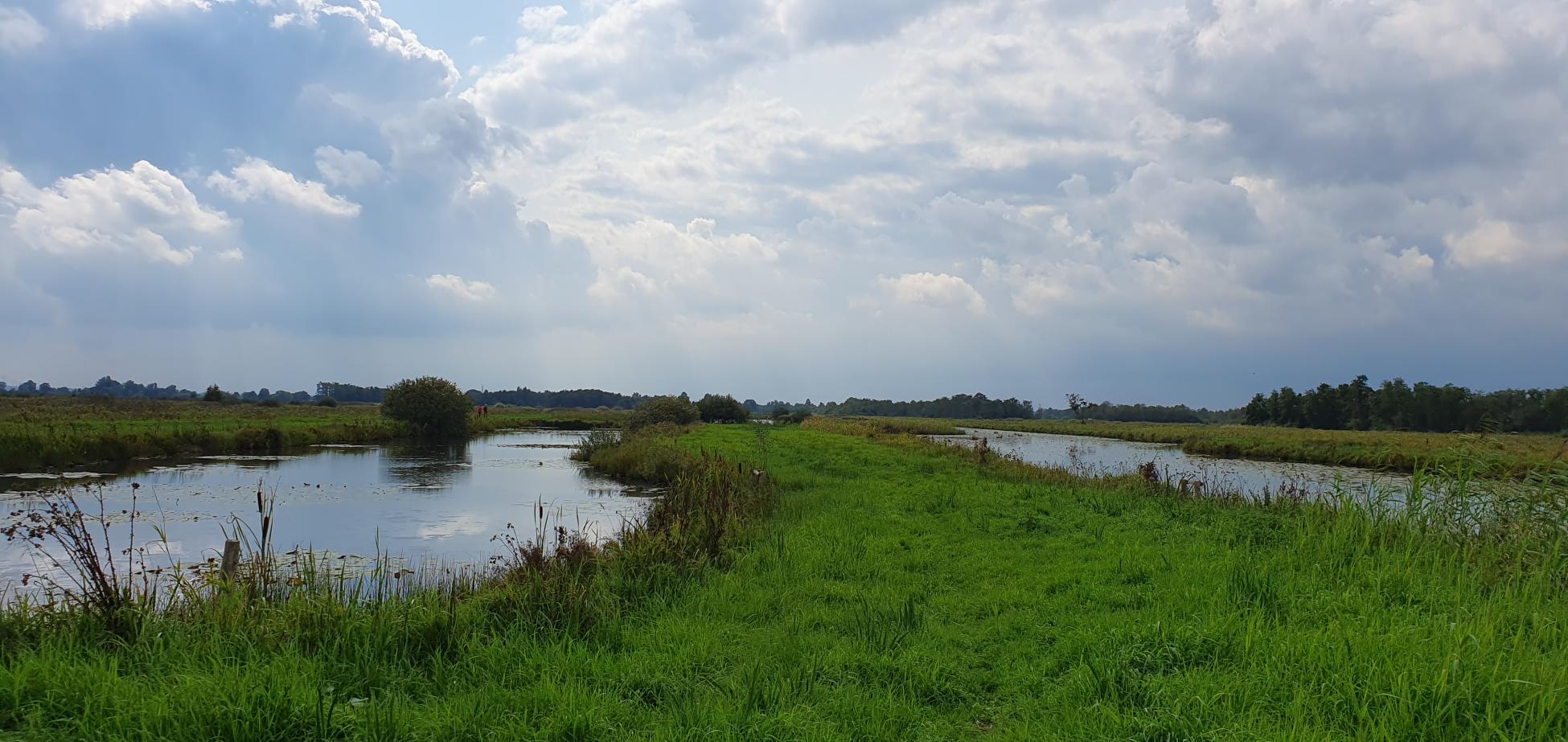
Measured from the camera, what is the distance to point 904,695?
15.9 ft

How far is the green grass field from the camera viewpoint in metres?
3.86

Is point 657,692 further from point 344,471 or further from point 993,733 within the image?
point 344,471

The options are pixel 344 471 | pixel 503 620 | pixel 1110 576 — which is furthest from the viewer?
pixel 344 471

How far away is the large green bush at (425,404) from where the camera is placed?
4025 centimetres

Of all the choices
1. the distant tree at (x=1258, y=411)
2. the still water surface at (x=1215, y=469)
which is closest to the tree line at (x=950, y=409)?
the distant tree at (x=1258, y=411)

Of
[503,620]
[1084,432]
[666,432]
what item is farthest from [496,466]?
[1084,432]

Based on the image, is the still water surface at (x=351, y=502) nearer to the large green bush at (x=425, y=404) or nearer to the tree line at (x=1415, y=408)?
the large green bush at (x=425, y=404)

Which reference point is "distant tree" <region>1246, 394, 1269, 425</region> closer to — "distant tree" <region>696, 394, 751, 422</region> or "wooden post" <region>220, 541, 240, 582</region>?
"distant tree" <region>696, 394, 751, 422</region>

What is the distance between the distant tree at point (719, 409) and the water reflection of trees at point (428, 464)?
1022 inches

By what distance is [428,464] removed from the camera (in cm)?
2703

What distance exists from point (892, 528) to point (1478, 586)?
645 centimetres

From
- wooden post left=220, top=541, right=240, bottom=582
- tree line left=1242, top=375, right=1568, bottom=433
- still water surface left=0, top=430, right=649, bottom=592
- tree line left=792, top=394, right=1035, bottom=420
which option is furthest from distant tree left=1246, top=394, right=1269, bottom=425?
wooden post left=220, top=541, right=240, bottom=582

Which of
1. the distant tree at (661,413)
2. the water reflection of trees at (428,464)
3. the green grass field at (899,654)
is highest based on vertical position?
the distant tree at (661,413)

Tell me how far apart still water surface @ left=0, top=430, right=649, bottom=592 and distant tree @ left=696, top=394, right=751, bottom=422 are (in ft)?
110
